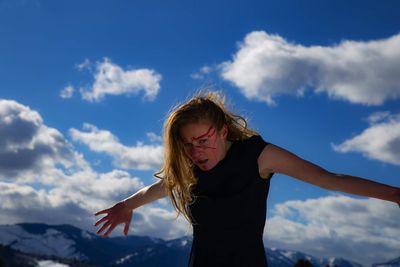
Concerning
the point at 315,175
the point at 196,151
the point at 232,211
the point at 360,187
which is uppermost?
the point at 196,151

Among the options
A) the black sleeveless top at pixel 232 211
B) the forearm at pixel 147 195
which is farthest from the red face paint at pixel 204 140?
the forearm at pixel 147 195

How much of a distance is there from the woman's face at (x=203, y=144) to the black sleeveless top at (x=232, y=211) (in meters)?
0.06

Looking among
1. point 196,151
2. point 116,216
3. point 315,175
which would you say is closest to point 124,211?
point 116,216

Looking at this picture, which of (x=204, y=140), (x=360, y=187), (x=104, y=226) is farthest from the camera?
(x=104, y=226)

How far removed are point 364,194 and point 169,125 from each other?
164 cm

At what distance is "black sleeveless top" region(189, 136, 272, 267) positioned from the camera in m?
4.17

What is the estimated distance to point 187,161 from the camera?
4.61 metres

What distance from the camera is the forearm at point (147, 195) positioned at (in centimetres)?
525

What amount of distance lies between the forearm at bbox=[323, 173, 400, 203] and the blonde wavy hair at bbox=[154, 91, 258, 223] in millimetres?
878

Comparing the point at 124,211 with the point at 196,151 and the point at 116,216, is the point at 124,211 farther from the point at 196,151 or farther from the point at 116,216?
the point at 196,151

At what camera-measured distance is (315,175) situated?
4227 millimetres

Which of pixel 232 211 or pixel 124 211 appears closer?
pixel 232 211

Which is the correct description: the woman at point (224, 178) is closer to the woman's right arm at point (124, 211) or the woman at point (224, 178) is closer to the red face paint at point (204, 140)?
the red face paint at point (204, 140)

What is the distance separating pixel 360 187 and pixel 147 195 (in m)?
2.20
